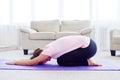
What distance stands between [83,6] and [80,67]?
3745 millimetres

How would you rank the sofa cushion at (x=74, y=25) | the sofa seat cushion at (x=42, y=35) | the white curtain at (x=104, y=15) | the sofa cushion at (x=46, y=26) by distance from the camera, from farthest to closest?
the white curtain at (x=104, y=15)
the sofa cushion at (x=46, y=26)
the sofa cushion at (x=74, y=25)
the sofa seat cushion at (x=42, y=35)

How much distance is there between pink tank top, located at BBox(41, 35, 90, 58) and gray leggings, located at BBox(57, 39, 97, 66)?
0.04m

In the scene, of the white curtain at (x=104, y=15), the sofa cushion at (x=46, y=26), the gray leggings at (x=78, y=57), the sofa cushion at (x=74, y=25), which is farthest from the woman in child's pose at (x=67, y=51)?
the white curtain at (x=104, y=15)

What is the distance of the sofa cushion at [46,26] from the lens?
588cm

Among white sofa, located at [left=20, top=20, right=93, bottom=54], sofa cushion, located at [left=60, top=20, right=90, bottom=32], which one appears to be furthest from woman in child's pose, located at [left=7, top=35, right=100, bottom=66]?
sofa cushion, located at [left=60, top=20, right=90, bottom=32]

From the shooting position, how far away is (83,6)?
6453 millimetres

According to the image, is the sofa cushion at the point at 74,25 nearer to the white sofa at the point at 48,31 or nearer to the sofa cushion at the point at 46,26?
the white sofa at the point at 48,31

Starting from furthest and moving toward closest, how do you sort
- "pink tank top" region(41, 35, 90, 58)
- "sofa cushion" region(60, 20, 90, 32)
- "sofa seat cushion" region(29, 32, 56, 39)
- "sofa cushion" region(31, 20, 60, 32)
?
"sofa cushion" region(31, 20, 60, 32) → "sofa cushion" region(60, 20, 90, 32) → "sofa seat cushion" region(29, 32, 56, 39) → "pink tank top" region(41, 35, 90, 58)

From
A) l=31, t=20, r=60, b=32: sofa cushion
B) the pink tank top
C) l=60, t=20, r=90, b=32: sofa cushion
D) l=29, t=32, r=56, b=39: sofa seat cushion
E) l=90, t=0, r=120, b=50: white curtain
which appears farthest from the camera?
l=90, t=0, r=120, b=50: white curtain

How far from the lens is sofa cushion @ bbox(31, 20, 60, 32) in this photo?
5.88 m

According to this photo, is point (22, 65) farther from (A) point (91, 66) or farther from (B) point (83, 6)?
(B) point (83, 6)

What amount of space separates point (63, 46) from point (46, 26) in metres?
3.08

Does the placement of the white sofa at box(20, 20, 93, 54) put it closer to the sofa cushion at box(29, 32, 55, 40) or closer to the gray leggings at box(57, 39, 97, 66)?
the sofa cushion at box(29, 32, 55, 40)

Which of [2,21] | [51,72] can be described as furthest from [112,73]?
[2,21]
